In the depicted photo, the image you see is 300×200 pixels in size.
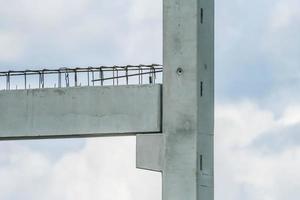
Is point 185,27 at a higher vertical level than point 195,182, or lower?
higher

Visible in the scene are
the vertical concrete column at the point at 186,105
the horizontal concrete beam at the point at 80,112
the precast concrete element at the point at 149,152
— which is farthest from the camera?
the horizontal concrete beam at the point at 80,112

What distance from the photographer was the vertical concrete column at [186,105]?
21516 millimetres

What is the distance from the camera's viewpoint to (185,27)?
71.3ft

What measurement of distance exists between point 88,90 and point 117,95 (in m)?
0.53

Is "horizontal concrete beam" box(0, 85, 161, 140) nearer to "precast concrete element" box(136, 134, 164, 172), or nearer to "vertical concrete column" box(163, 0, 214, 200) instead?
"precast concrete element" box(136, 134, 164, 172)

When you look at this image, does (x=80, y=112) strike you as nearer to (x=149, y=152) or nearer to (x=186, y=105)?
(x=149, y=152)

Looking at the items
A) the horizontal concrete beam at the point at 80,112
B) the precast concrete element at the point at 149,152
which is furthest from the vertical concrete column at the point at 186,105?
the horizontal concrete beam at the point at 80,112

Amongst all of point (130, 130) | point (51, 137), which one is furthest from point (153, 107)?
point (51, 137)

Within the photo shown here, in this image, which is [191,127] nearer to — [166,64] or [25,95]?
[166,64]

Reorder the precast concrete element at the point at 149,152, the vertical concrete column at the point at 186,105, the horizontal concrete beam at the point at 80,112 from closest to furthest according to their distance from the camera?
the vertical concrete column at the point at 186,105
the precast concrete element at the point at 149,152
the horizontal concrete beam at the point at 80,112

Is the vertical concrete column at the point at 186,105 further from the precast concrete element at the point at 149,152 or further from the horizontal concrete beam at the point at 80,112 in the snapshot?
the horizontal concrete beam at the point at 80,112

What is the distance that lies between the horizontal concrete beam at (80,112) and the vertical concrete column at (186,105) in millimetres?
369

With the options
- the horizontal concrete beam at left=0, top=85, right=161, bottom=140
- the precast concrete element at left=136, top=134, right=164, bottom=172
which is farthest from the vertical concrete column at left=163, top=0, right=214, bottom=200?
the horizontal concrete beam at left=0, top=85, right=161, bottom=140

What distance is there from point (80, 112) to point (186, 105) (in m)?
1.92
